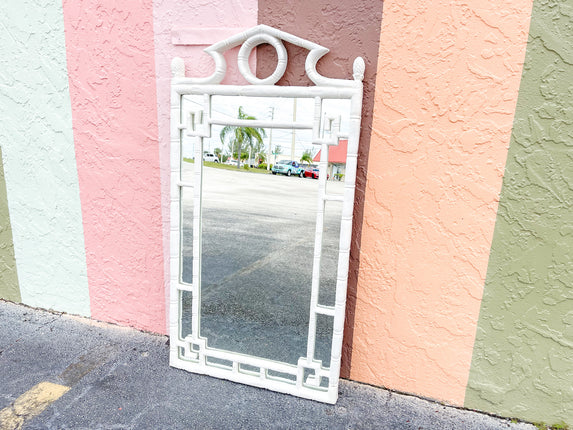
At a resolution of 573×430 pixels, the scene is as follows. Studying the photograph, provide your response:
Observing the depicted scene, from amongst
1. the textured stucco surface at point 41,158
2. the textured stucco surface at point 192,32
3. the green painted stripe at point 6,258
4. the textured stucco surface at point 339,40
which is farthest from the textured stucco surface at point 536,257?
the green painted stripe at point 6,258

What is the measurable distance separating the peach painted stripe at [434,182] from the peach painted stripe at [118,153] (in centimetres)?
176

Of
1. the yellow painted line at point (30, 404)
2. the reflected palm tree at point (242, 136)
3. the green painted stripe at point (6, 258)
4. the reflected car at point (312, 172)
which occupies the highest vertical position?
the reflected palm tree at point (242, 136)

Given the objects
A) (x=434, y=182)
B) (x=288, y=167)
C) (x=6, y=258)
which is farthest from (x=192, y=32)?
(x=6, y=258)

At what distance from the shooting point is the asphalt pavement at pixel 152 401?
226cm

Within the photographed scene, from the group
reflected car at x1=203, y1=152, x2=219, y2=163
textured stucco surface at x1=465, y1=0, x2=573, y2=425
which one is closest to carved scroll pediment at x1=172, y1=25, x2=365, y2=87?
reflected car at x1=203, y1=152, x2=219, y2=163

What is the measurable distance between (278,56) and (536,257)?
6.84 feet

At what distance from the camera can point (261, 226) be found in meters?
3.09

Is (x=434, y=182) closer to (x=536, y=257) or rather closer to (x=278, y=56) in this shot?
(x=536, y=257)

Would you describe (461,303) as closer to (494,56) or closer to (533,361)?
(533,361)

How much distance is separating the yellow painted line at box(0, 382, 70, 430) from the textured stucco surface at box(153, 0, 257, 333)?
6.34 feet

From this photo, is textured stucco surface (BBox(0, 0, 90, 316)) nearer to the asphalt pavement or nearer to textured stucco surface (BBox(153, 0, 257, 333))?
the asphalt pavement

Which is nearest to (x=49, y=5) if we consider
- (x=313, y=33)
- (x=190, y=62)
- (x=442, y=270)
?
(x=190, y=62)

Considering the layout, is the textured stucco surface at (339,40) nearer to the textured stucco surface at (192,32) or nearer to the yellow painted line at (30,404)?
the textured stucco surface at (192,32)

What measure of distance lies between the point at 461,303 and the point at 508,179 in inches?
Result: 33.4
